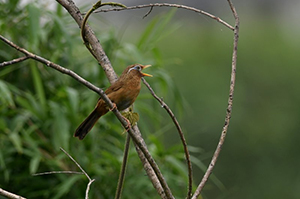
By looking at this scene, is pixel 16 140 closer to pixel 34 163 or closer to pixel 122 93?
pixel 34 163

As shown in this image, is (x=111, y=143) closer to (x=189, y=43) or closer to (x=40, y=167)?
(x=40, y=167)

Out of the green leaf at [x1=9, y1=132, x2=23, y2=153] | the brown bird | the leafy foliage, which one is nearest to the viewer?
the brown bird

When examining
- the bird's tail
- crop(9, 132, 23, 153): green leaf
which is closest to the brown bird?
the bird's tail

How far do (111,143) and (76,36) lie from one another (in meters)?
0.56

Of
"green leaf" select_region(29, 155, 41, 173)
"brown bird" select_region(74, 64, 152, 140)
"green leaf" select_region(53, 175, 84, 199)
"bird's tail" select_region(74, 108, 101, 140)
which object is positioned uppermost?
"brown bird" select_region(74, 64, 152, 140)

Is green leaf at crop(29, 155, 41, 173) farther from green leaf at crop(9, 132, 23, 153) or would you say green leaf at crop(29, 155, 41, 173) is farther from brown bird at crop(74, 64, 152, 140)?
brown bird at crop(74, 64, 152, 140)

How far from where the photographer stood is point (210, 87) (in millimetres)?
5445

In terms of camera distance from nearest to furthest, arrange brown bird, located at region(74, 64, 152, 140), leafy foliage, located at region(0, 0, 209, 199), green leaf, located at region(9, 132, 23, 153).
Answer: brown bird, located at region(74, 64, 152, 140)
green leaf, located at region(9, 132, 23, 153)
leafy foliage, located at region(0, 0, 209, 199)

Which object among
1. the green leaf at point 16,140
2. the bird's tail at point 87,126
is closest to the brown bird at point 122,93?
the bird's tail at point 87,126

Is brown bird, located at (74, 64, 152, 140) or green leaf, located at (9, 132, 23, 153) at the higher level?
brown bird, located at (74, 64, 152, 140)

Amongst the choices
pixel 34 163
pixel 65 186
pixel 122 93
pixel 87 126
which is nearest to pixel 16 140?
pixel 34 163

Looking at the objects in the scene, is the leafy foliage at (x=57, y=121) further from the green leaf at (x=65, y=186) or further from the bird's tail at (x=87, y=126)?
the bird's tail at (x=87, y=126)

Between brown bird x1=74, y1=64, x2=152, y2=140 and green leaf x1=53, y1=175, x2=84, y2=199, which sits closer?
brown bird x1=74, y1=64, x2=152, y2=140

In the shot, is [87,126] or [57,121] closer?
[87,126]
